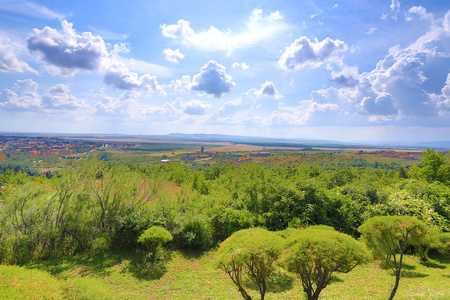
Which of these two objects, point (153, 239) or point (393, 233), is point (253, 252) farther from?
point (153, 239)

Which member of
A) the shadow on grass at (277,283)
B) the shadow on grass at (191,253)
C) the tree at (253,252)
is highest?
the tree at (253,252)

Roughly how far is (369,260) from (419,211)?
1182 centimetres

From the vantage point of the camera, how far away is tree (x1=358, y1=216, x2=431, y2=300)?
584cm

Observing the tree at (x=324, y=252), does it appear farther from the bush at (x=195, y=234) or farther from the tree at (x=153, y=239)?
the bush at (x=195, y=234)

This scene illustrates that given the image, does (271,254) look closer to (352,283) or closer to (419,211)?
(352,283)

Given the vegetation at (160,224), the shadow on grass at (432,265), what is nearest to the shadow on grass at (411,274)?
the vegetation at (160,224)

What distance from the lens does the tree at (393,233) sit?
5844 mm

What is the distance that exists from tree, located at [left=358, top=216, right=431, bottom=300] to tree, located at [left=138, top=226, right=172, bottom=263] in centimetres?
1016

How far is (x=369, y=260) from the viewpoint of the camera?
4988 mm

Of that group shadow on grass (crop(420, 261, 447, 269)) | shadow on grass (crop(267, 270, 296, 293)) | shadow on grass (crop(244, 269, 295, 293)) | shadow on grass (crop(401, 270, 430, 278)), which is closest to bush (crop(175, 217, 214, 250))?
shadow on grass (crop(244, 269, 295, 293))

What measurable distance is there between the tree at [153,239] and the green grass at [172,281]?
820 mm

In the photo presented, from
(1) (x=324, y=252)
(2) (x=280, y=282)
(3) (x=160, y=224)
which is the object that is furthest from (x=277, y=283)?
(3) (x=160, y=224)

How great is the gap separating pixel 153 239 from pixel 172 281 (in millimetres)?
2562

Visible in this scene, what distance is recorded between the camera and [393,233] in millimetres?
6070
